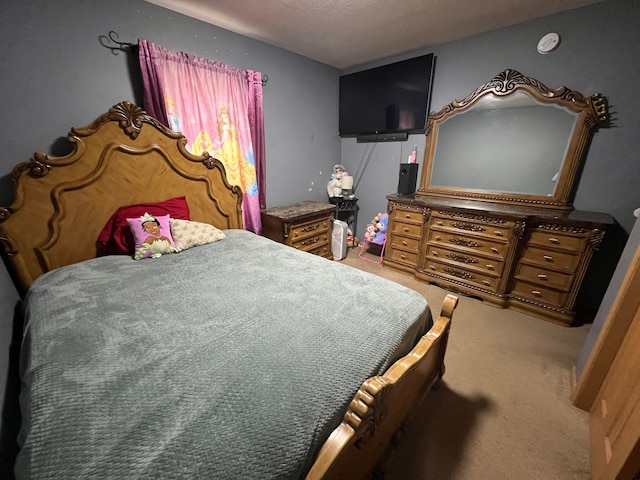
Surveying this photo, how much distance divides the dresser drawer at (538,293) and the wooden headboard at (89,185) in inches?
115

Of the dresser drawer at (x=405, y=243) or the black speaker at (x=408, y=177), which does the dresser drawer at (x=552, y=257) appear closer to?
the dresser drawer at (x=405, y=243)

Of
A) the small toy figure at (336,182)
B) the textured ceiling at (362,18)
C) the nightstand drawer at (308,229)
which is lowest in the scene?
the nightstand drawer at (308,229)

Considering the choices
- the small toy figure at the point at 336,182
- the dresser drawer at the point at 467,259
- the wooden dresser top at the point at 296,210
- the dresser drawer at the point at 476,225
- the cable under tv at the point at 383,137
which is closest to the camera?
the dresser drawer at the point at 476,225

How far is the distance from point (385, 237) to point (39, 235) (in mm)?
2976

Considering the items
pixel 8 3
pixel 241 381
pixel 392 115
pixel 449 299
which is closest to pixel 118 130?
pixel 8 3

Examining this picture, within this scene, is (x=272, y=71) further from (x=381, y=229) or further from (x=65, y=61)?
(x=381, y=229)

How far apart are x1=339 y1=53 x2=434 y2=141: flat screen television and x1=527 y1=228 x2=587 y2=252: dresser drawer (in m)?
1.54

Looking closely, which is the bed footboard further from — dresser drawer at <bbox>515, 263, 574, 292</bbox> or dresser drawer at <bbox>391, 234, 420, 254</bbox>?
dresser drawer at <bbox>391, 234, 420, 254</bbox>

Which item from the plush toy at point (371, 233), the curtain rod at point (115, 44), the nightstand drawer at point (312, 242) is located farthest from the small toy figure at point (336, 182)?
the curtain rod at point (115, 44)

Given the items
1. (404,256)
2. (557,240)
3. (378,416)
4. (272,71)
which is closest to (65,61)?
(272,71)

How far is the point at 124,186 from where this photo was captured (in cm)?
181

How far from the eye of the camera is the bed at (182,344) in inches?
24.8

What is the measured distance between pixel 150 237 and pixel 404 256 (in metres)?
2.42

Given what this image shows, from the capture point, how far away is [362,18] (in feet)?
6.77
